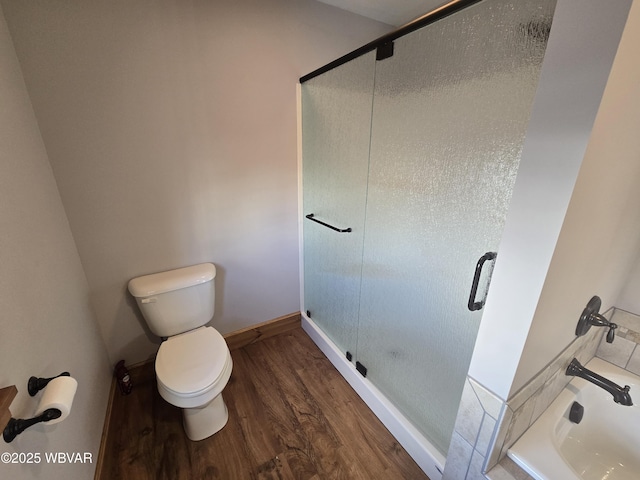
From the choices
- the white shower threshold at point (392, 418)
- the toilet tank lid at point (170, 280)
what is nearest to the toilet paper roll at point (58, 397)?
the toilet tank lid at point (170, 280)

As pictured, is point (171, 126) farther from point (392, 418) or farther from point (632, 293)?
point (632, 293)

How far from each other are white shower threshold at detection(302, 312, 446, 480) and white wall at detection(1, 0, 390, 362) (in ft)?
2.56

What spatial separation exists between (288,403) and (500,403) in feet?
3.75

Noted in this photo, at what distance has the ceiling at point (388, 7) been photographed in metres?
1.56

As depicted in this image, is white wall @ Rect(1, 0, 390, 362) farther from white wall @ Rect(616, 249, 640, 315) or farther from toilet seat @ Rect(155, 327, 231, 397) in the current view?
white wall @ Rect(616, 249, 640, 315)

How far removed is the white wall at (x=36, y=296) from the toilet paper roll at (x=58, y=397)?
0.08m

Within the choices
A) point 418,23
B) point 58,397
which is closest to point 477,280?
point 418,23

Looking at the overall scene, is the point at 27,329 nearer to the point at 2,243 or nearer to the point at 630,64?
the point at 2,243

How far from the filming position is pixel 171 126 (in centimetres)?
141

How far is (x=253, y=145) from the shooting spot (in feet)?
5.40

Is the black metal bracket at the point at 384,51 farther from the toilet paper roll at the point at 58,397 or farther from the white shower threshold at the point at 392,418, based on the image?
the white shower threshold at the point at 392,418

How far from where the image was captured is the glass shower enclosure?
2.55 feet

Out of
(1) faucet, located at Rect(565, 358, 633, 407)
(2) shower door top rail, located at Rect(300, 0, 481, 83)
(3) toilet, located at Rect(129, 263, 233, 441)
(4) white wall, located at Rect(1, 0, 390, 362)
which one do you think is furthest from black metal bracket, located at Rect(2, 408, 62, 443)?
(1) faucet, located at Rect(565, 358, 633, 407)

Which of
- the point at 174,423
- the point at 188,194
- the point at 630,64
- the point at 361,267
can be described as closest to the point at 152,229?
the point at 188,194
